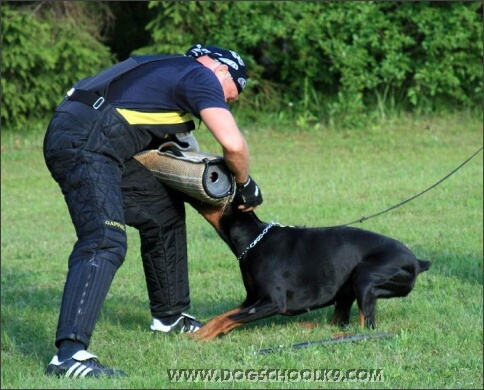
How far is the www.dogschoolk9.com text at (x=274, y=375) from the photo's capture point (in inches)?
201

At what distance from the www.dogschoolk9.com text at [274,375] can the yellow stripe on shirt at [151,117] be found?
4.78ft

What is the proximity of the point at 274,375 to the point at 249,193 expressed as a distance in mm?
1320

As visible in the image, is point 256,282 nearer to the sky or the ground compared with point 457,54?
nearer to the sky

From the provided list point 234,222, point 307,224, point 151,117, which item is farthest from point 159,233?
point 307,224

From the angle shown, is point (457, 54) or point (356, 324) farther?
point (457, 54)

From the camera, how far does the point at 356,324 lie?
638cm

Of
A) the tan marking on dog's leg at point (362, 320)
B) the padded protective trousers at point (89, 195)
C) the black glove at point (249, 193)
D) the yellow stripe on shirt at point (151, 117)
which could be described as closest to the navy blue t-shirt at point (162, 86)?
the yellow stripe on shirt at point (151, 117)

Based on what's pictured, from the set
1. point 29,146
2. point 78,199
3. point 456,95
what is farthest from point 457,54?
point 78,199

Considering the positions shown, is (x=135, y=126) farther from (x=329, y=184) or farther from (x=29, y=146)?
(x=29, y=146)

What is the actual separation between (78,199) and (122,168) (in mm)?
405

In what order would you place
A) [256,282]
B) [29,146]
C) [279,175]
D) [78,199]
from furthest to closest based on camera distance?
[29,146]
[279,175]
[256,282]
[78,199]

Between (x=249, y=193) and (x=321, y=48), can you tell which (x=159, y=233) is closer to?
(x=249, y=193)

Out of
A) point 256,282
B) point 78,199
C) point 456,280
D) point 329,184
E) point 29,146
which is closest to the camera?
point 78,199

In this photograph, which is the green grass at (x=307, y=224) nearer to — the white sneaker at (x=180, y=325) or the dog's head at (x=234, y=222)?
the white sneaker at (x=180, y=325)
